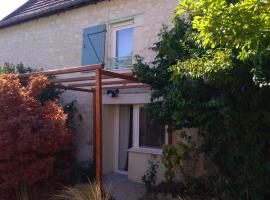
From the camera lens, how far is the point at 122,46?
34.6 feet

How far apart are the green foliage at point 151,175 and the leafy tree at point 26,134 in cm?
215

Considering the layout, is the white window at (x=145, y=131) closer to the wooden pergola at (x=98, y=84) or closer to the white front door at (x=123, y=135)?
the white front door at (x=123, y=135)

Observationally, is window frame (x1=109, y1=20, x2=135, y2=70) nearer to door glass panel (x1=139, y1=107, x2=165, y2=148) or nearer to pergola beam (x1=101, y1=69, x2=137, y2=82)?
door glass panel (x1=139, y1=107, x2=165, y2=148)

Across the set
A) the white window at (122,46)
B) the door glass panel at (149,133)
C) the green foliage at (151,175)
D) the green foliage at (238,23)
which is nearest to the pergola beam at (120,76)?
the door glass panel at (149,133)

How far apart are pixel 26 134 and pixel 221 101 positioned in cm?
393

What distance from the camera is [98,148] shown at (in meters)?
7.02

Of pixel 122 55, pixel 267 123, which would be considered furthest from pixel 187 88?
pixel 122 55

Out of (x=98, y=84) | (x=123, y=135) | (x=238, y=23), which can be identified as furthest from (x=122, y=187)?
(x=238, y=23)

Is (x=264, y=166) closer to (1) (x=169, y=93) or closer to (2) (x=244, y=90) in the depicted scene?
(2) (x=244, y=90)

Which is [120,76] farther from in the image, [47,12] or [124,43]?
[47,12]

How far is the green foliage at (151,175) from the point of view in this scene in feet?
27.9

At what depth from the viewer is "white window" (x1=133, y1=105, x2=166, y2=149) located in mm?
9781

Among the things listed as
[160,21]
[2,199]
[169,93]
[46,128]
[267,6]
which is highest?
[160,21]

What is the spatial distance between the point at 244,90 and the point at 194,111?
37.4 inches
